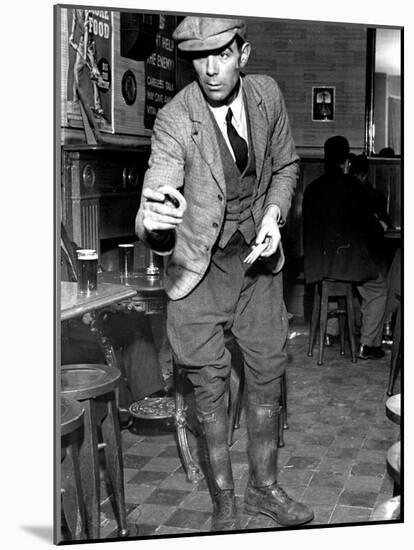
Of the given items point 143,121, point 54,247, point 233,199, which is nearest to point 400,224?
point 233,199

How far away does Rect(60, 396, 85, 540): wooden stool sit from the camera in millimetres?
3133

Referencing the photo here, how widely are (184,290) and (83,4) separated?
105cm

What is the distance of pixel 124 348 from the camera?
3391 millimetres

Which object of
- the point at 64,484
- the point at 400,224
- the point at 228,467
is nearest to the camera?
the point at 64,484

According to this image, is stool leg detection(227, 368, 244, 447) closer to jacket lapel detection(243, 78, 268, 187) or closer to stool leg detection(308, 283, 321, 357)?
stool leg detection(308, 283, 321, 357)

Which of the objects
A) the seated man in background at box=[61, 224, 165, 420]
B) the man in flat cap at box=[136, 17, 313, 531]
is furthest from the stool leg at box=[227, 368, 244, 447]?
the seated man in background at box=[61, 224, 165, 420]

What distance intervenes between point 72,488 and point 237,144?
4.28ft

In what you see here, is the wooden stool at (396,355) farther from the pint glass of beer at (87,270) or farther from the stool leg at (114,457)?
the pint glass of beer at (87,270)

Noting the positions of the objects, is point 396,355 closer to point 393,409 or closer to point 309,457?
point 393,409

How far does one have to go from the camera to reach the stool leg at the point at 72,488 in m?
3.17

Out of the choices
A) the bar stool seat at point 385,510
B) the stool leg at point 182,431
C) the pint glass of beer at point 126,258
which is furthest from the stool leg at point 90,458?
the bar stool seat at point 385,510

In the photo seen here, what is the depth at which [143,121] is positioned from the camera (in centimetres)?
327

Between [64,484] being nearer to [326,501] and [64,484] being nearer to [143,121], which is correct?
[326,501]

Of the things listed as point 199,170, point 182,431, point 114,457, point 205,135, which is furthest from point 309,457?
point 205,135
